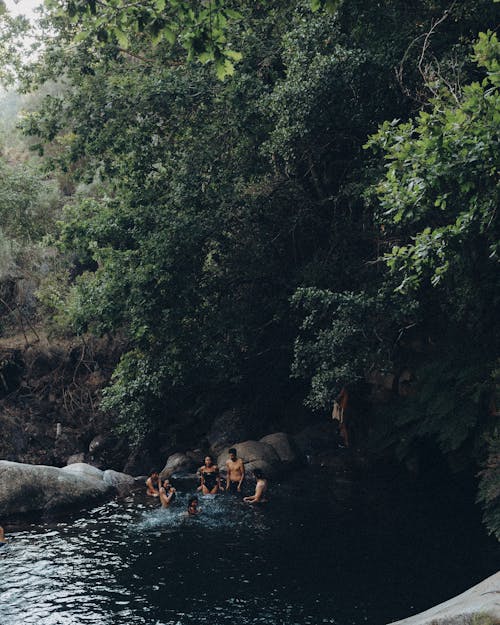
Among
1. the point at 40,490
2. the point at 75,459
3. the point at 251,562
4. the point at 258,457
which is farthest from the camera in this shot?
the point at 75,459

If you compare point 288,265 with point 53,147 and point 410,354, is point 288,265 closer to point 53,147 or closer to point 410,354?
point 410,354

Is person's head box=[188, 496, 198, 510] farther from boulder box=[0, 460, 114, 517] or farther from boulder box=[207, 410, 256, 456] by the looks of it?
boulder box=[207, 410, 256, 456]

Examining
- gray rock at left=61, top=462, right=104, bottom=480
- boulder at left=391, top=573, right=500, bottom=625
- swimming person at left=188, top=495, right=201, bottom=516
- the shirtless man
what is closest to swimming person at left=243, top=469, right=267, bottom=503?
the shirtless man

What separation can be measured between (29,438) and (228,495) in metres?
11.4

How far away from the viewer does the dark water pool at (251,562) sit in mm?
10555

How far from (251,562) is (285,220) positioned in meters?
9.59

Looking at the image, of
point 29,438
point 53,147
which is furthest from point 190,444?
point 53,147

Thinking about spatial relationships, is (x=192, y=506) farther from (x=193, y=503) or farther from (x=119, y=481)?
(x=119, y=481)

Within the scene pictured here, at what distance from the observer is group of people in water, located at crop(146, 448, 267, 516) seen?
17.0 m

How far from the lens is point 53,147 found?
3412 centimetres

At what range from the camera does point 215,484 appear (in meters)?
18.2

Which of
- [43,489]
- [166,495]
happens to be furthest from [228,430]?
[43,489]

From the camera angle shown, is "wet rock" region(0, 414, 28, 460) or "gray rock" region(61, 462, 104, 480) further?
"wet rock" region(0, 414, 28, 460)

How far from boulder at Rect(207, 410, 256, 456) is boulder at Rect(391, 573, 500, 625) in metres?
15.2
